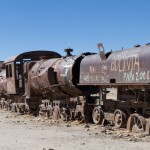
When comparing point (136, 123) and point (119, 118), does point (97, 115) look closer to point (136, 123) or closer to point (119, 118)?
point (119, 118)

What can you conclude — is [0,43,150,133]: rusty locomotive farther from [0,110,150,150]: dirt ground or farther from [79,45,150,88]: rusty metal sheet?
[0,110,150,150]: dirt ground

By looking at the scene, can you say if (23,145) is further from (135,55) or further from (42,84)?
(42,84)

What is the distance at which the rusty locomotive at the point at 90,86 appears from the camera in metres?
12.3

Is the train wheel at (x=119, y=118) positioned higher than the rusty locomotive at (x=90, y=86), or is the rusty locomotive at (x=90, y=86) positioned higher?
the rusty locomotive at (x=90, y=86)

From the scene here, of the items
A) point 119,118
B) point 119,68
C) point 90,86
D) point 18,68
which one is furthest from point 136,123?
point 18,68

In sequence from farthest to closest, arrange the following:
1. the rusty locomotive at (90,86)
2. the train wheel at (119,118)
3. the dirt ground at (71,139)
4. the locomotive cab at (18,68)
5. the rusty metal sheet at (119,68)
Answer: the locomotive cab at (18,68)
the train wheel at (119,118)
the rusty locomotive at (90,86)
the rusty metal sheet at (119,68)
the dirt ground at (71,139)

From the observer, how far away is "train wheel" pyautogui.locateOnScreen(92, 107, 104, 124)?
14797 millimetres

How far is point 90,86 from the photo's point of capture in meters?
16.1

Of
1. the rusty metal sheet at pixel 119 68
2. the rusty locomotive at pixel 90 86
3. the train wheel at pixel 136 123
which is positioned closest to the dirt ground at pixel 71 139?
the train wheel at pixel 136 123

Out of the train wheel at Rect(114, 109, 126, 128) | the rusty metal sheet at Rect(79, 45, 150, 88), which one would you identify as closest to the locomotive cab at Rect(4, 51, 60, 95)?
the rusty metal sheet at Rect(79, 45, 150, 88)

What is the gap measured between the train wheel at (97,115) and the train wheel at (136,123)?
6.91 feet

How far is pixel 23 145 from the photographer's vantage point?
10.5 m

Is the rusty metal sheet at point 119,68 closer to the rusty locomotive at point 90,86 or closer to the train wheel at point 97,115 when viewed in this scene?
the rusty locomotive at point 90,86

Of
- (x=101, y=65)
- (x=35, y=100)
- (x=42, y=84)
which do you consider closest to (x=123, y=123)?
(x=101, y=65)
